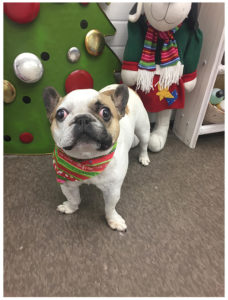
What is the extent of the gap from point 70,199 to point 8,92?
1.93ft

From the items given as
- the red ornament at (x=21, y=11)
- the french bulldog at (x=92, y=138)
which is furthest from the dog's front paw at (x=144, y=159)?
the red ornament at (x=21, y=11)

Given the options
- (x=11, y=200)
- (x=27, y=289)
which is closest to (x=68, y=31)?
(x=11, y=200)

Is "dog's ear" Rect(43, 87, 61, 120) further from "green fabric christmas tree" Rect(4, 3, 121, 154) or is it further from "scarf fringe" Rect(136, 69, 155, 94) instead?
"scarf fringe" Rect(136, 69, 155, 94)

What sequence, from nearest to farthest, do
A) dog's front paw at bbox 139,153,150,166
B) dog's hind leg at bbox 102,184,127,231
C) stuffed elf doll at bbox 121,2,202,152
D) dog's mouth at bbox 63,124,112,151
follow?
dog's mouth at bbox 63,124,112,151 < dog's hind leg at bbox 102,184,127,231 < stuffed elf doll at bbox 121,2,202,152 < dog's front paw at bbox 139,153,150,166

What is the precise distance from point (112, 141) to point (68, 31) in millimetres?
683

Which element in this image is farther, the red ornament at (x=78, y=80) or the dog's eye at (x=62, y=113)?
the red ornament at (x=78, y=80)

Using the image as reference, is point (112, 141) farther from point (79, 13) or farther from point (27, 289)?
point (79, 13)

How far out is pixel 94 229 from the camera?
943mm

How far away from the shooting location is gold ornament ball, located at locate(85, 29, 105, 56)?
42.0 inches

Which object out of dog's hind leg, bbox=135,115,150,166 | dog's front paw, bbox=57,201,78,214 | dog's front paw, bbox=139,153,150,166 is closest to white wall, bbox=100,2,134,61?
dog's hind leg, bbox=135,115,150,166

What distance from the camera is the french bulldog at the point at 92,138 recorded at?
0.61 meters

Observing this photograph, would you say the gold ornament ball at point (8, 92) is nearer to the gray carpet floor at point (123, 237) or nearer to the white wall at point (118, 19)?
the gray carpet floor at point (123, 237)

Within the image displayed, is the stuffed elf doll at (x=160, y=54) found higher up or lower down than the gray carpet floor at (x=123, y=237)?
higher up

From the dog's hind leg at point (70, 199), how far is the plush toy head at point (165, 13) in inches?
31.1
